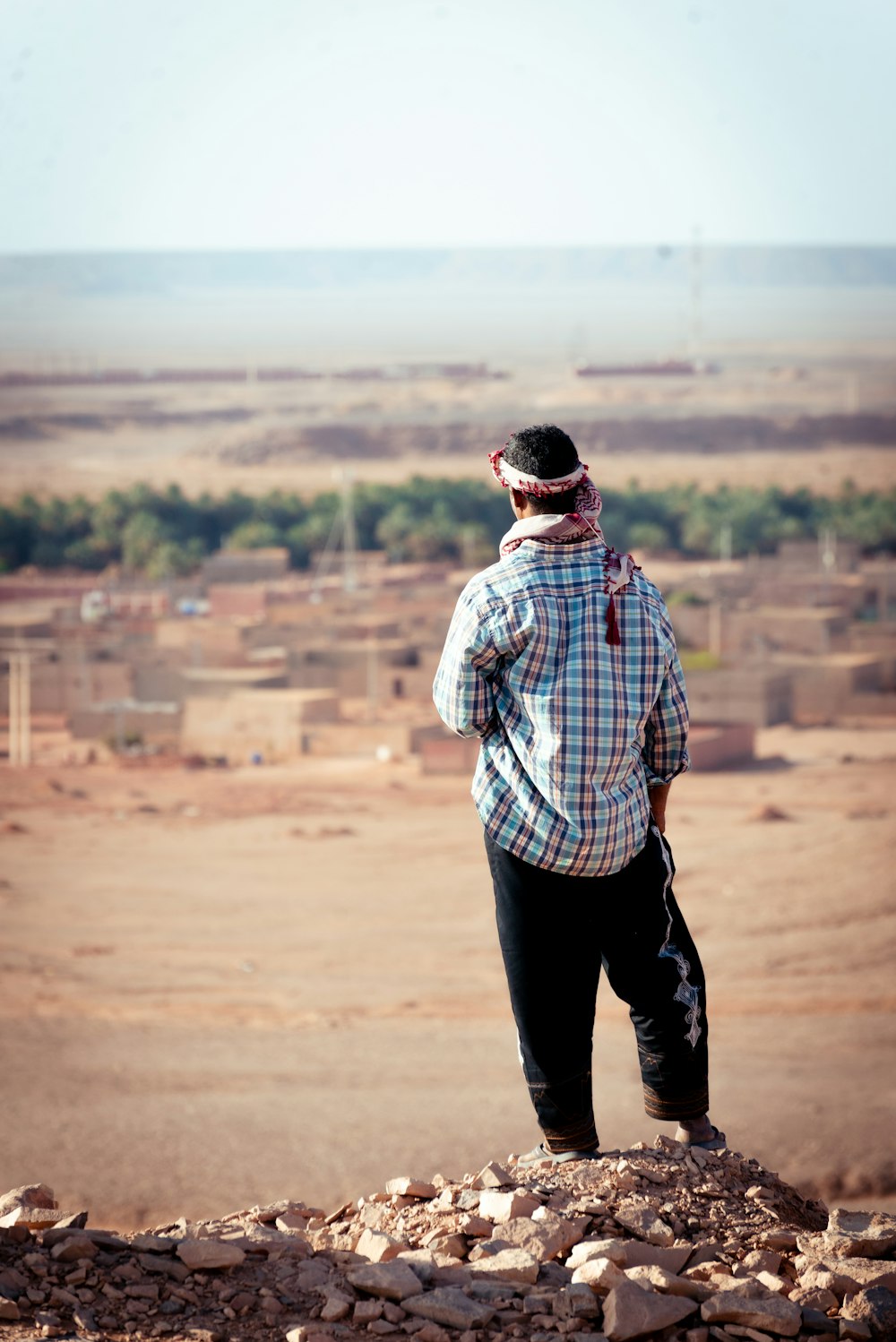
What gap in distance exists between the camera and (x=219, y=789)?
3181 centimetres

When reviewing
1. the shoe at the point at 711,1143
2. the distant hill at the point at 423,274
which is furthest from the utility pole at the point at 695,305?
the shoe at the point at 711,1143

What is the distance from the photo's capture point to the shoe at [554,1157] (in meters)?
2.53

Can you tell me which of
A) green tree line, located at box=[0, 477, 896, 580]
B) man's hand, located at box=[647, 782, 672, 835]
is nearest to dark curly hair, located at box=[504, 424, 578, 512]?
man's hand, located at box=[647, 782, 672, 835]

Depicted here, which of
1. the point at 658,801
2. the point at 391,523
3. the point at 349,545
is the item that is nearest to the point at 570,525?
the point at 658,801

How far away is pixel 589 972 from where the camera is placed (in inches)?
93.5

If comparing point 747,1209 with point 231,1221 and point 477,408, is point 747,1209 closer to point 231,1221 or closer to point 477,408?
point 231,1221

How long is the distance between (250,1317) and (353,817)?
2947 centimetres

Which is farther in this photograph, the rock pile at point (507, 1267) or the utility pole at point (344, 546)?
the utility pole at point (344, 546)

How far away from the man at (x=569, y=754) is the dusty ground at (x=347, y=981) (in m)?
14.5

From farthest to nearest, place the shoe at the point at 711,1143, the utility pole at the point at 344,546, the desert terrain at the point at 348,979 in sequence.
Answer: the utility pole at the point at 344,546 < the desert terrain at the point at 348,979 < the shoe at the point at 711,1143

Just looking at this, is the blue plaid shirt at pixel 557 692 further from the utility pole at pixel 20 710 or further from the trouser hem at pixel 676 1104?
the utility pole at pixel 20 710

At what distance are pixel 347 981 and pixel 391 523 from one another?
20100 millimetres

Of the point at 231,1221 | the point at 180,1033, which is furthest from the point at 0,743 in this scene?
the point at 231,1221

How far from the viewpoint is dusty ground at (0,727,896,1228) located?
18531 mm
